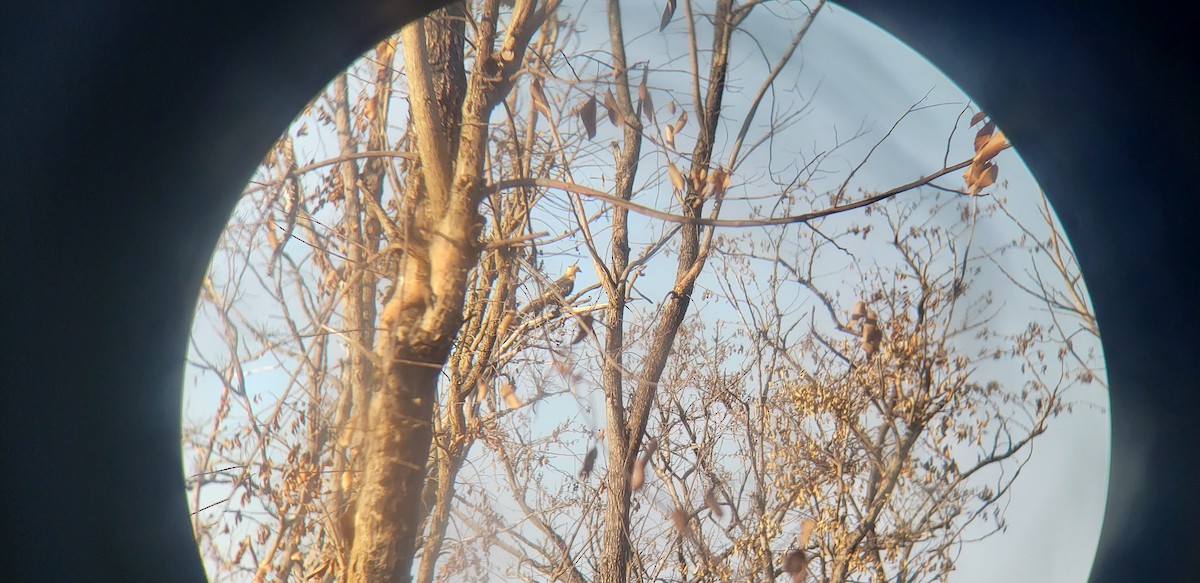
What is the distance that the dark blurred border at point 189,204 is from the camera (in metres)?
0.77

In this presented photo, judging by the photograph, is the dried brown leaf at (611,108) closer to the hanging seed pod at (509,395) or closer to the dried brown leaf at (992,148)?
the hanging seed pod at (509,395)

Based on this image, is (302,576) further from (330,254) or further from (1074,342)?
(1074,342)

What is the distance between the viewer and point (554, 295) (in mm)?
1088

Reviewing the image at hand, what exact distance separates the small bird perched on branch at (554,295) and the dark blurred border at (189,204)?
44cm

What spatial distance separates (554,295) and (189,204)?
1.69 ft

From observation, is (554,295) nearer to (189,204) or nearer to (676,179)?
(676,179)

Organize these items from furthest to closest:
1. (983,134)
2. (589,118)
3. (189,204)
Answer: (589,118) < (983,134) < (189,204)

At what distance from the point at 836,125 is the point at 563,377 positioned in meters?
0.60

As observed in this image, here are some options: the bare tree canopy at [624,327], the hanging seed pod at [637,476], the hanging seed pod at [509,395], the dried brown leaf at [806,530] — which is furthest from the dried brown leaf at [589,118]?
the dried brown leaf at [806,530]

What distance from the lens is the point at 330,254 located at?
3.67 ft

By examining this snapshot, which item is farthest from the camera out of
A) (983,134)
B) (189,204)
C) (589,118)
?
(589,118)

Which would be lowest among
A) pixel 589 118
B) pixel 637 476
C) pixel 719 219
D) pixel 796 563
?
pixel 796 563

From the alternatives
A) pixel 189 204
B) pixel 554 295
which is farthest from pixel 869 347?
pixel 189 204

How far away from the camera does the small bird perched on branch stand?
3.57ft
